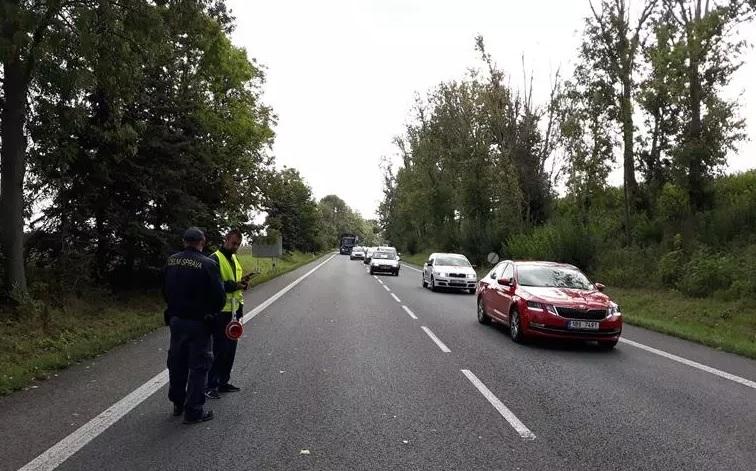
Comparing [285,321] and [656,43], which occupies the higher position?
[656,43]

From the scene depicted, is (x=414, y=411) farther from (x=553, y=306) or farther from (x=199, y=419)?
(x=553, y=306)

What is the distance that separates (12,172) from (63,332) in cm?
316

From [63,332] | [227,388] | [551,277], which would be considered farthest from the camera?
[551,277]

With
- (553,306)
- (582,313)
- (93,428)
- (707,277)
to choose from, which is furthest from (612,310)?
(707,277)

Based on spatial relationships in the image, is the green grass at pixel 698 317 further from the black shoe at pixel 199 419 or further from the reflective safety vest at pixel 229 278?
the black shoe at pixel 199 419

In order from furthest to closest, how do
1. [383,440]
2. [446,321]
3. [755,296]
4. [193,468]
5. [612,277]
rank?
[612,277] → [755,296] → [446,321] → [383,440] → [193,468]

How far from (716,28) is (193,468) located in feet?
71.8

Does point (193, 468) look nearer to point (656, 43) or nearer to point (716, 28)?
point (716, 28)

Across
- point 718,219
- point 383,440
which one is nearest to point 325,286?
point 718,219

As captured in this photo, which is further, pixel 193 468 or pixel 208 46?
pixel 208 46

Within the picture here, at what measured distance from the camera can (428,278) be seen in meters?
23.9

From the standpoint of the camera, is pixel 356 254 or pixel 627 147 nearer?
pixel 627 147

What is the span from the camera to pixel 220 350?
637 cm

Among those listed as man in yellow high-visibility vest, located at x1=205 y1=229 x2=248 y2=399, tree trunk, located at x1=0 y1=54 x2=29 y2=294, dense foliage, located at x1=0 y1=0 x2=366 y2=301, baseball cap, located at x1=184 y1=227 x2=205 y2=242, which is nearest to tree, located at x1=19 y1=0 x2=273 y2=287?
dense foliage, located at x1=0 y1=0 x2=366 y2=301
